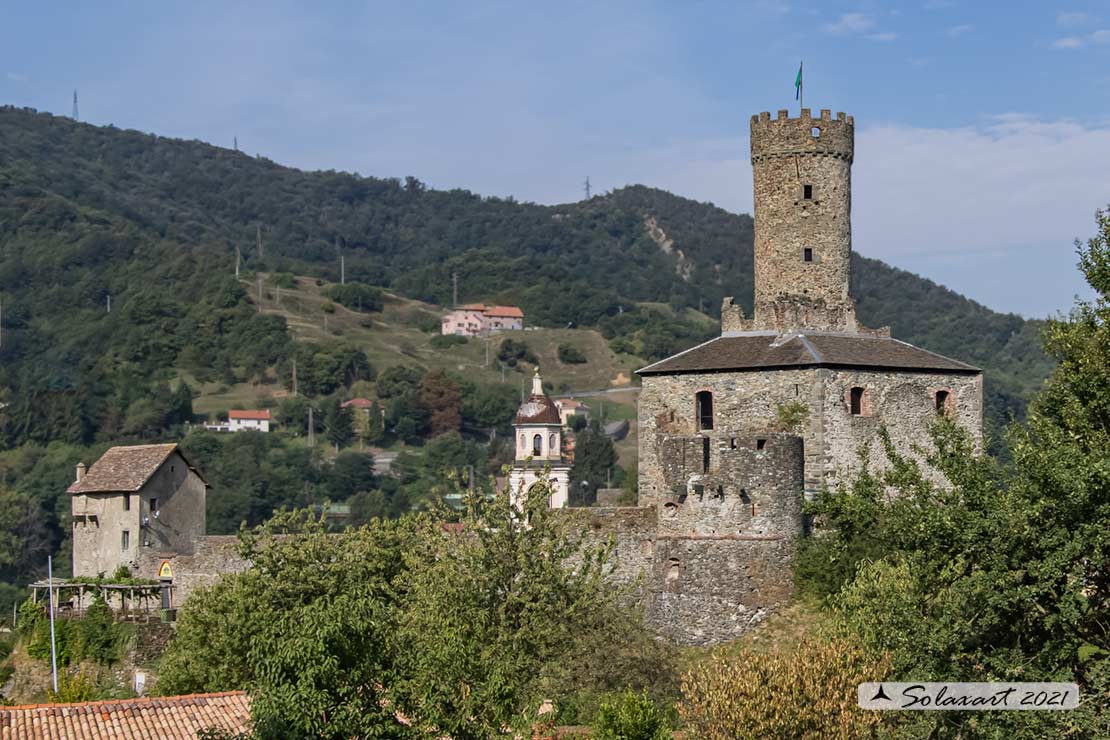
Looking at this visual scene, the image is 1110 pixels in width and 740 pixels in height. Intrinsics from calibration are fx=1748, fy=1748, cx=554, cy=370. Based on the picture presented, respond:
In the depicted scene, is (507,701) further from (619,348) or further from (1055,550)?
(619,348)

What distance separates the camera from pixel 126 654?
4541 centimetres

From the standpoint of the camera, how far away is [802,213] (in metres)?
45.3

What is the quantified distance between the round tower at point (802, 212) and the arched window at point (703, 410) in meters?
2.83

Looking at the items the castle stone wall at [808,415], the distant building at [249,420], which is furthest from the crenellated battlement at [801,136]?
the distant building at [249,420]

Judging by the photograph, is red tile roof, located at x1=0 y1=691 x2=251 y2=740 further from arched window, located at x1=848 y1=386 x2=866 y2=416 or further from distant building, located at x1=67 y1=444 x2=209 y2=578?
distant building, located at x1=67 y1=444 x2=209 y2=578

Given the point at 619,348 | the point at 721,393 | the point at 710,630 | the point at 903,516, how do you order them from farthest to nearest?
1. the point at 619,348
2. the point at 721,393
3. the point at 710,630
4. the point at 903,516

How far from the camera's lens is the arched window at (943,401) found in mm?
43625

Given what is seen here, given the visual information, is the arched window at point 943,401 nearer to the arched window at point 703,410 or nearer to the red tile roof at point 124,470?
the arched window at point 703,410

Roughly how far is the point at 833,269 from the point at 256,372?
5082 inches

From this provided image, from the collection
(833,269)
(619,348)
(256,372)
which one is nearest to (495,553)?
(833,269)

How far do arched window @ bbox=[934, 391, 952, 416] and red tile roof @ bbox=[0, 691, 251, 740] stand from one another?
21.2 metres

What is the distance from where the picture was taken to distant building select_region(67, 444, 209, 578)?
5181 centimetres

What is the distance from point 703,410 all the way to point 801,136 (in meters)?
7.78

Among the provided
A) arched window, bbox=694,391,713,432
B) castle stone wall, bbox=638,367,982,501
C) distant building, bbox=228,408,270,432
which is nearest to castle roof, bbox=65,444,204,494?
castle stone wall, bbox=638,367,982,501
